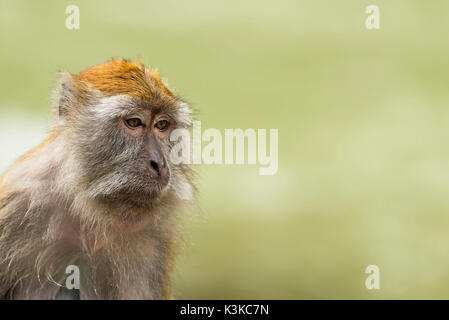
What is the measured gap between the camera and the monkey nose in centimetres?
372

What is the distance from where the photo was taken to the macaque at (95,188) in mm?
3781

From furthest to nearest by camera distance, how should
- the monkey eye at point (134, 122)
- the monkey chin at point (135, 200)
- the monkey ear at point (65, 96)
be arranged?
the monkey ear at point (65, 96), the monkey eye at point (134, 122), the monkey chin at point (135, 200)

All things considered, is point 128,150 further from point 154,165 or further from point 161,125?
point 161,125

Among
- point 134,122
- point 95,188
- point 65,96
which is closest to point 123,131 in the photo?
point 134,122

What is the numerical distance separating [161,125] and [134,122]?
0.18 meters

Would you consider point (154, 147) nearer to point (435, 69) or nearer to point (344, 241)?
point (344, 241)

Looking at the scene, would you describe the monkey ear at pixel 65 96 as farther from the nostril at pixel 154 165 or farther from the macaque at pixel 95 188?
the nostril at pixel 154 165

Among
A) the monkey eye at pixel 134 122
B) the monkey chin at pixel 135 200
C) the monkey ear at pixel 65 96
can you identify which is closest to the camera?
the monkey chin at pixel 135 200

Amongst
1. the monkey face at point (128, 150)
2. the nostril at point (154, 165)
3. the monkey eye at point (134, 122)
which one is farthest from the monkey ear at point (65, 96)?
the nostril at point (154, 165)

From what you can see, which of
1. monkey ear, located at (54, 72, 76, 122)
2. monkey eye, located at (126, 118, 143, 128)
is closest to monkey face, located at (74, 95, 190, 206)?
monkey eye, located at (126, 118, 143, 128)

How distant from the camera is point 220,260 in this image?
693 centimetres

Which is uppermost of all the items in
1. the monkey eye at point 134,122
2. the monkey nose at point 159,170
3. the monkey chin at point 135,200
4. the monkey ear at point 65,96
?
the monkey ear at point 65,96

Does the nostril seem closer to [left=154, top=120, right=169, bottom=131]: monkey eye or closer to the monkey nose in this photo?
the monkey nose
